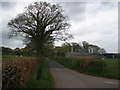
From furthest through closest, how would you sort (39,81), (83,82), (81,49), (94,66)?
1. (81,49)
2. (94,66)
3. (83,82)
4. (39,81)

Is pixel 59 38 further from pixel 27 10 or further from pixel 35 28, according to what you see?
pixel 27 10

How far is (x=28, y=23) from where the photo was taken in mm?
38031

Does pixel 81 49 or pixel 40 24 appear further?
pixel 81 49

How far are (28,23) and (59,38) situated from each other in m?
6.18

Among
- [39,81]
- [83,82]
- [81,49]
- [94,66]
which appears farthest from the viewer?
[81,49]

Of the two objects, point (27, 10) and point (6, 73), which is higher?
point (27, 10)

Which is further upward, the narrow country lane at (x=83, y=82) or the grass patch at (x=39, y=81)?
the grass patch at (x=39, y=81)

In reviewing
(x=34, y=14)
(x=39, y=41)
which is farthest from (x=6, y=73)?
(x=34, y=14)

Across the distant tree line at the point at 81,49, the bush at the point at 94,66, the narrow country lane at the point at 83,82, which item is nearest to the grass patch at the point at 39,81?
the narrow country lane at the point at 83,82

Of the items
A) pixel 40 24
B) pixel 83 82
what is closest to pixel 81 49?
pixel 40 24

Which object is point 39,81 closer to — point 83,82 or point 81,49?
point 83,82

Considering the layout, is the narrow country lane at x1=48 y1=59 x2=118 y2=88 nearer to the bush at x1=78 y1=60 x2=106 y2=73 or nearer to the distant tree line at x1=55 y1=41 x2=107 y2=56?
the bush at x1=78 y1=60 x2=106 y2=73

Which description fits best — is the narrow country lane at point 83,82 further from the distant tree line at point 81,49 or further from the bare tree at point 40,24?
the distant tree line at point 81,49

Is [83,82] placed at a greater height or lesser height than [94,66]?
lesser
